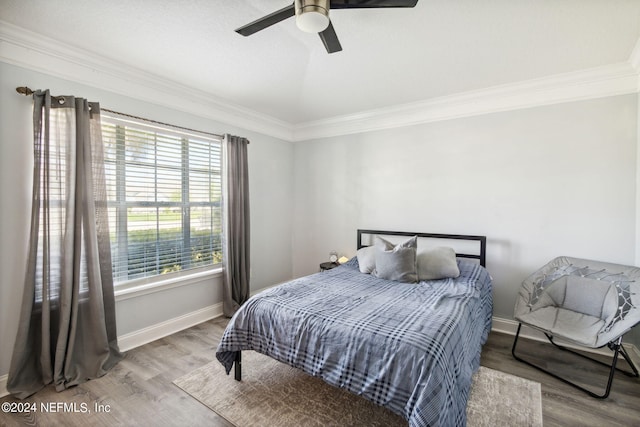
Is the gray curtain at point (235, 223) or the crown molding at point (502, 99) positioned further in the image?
the gray curtain at point (235, 223)

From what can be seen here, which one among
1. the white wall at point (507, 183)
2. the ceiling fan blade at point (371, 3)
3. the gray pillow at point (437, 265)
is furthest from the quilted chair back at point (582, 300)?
the ceiling fan blade at point (371, 3)

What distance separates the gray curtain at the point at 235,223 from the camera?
3484mm

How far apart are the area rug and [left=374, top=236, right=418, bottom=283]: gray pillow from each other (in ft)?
3.07

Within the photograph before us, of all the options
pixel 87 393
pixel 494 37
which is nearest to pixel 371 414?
pixel 87 393

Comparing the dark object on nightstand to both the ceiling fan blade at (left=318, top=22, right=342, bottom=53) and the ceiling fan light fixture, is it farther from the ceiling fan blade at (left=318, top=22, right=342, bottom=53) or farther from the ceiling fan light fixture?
the ceiling fan light fixture

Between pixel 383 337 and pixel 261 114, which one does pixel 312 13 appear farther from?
pixel 261 114

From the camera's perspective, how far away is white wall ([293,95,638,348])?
104 inches

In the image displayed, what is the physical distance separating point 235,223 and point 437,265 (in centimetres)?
230

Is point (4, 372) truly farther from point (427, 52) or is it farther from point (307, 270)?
point (427, 52)

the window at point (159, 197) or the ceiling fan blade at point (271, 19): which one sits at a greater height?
the ceiling fan blade at point (271, 19)

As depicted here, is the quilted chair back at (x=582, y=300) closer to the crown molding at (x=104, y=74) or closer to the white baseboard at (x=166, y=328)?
the white baseboard at (x=166, y=328)

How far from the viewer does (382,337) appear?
5.41 feet

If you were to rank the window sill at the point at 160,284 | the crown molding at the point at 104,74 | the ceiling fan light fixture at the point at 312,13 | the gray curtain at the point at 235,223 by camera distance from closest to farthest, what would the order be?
the ceiling fan light fixture at the point at 312,13
the crown molding at the point at 104,74
the window sill at the point at 160,284
the gray curtain at the point at 235,223

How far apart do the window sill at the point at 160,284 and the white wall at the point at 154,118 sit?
0.05m
